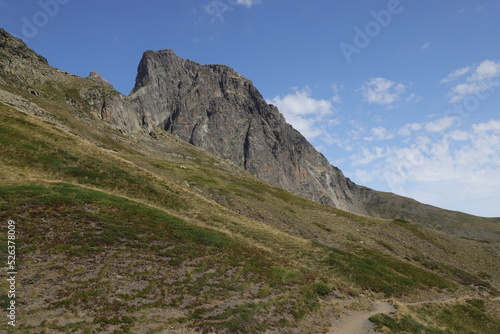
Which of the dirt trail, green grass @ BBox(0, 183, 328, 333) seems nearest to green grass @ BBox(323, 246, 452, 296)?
the dirt trail

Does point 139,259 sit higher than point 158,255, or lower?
lower

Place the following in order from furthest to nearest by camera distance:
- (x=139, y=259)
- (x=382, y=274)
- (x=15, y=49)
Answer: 1. (x=15, y=49)
2. (x=382, y=274)
3. (x=139, y=259)

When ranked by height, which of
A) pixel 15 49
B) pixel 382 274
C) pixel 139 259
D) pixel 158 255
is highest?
pixel 15 49

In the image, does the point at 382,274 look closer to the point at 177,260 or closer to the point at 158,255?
the point at 177,260

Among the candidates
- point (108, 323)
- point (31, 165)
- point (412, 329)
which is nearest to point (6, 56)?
point (31, 165)

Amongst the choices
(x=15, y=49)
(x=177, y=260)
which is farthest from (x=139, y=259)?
(x=15, y=49)

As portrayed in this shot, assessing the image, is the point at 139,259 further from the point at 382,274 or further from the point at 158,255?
the point at 382,274

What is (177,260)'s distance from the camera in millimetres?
23609

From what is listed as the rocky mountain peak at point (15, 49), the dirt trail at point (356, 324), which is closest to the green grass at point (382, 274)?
the dirt trail at point (356, 324)

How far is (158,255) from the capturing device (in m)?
23.8

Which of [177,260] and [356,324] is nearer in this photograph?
[356,324]

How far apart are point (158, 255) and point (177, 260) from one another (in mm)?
1717

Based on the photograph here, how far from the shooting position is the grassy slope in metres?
16.8

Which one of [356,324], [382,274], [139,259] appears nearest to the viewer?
[356,324]
